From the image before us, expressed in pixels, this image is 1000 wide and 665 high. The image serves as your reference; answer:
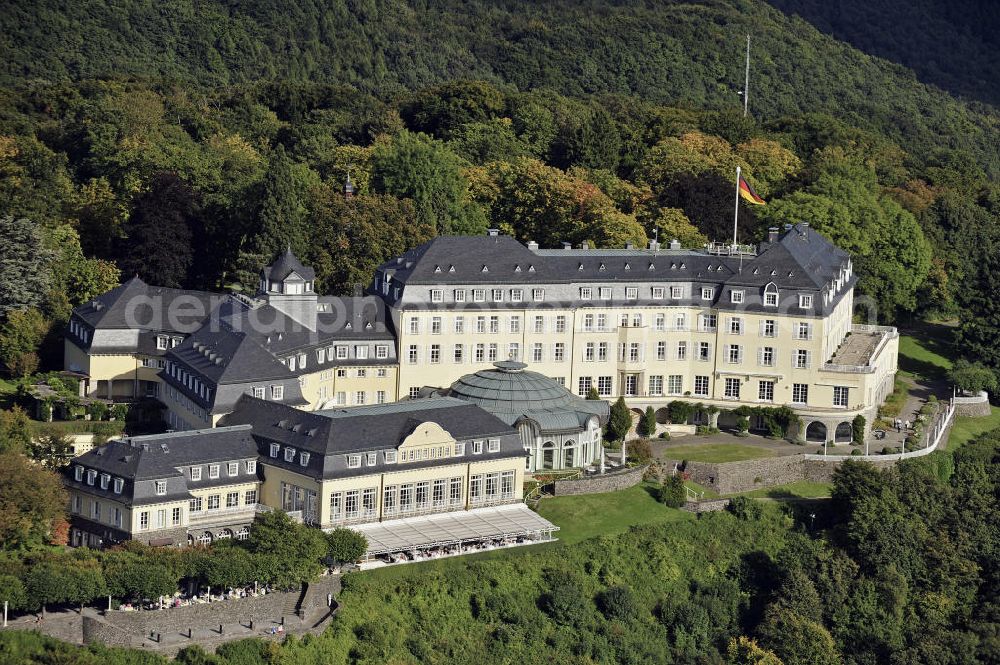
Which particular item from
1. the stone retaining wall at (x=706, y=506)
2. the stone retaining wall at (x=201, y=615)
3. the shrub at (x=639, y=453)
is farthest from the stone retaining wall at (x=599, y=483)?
the stone retaining wall at (x=201, y=615)

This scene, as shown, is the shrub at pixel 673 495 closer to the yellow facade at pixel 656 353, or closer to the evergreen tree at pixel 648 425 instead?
the evergreen tree at pixel 648 425

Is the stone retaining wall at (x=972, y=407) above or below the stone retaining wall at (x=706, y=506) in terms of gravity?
above

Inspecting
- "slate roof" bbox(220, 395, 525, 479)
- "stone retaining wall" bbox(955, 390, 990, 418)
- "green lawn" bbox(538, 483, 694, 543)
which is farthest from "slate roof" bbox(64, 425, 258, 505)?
"stone retaining wall" bbox(955, 390, 990, 418)

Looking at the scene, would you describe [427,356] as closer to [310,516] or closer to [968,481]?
[310,516]

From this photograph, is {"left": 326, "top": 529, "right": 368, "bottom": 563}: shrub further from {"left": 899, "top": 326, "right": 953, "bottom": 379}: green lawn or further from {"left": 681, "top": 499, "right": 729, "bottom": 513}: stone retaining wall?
{"left": 899, "top": 326, "right": 953, "bottom": 379}: green lawn

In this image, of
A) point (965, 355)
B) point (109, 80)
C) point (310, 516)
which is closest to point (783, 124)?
point (965, 355)

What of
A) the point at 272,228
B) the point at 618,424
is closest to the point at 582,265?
the point at 618,424

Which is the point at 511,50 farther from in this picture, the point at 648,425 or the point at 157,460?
the point at 157,460
